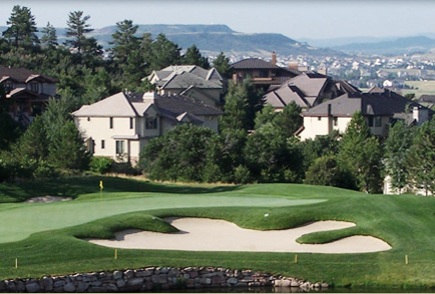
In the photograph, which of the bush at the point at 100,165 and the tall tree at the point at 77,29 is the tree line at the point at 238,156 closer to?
the bush at the point at 100,165

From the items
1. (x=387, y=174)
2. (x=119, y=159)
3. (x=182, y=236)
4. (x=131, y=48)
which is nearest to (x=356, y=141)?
(x=387, y=174)

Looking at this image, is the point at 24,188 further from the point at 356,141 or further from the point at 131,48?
the point at 131,48

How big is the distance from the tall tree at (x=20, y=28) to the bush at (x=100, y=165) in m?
46.0

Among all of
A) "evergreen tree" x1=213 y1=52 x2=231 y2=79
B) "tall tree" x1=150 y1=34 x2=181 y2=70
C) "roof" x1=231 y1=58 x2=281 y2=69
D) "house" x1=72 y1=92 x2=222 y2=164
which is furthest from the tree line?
"roof" x1=231 y1=58 x2=281 y2=69

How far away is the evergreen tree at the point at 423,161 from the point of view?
5462 centimetres

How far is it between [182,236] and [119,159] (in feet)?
118

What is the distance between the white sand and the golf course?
24 centimetres

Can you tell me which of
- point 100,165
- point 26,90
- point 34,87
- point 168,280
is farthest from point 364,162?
point 168,280

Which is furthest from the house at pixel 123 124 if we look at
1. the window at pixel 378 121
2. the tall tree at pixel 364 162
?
the window at pixel 378 121

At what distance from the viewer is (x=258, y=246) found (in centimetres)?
3181

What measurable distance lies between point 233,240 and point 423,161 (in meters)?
25.4

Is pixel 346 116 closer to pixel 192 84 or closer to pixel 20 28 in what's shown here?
pixel 192 84

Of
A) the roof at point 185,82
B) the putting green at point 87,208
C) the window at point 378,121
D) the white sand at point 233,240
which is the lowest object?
the white sand at point 233,240

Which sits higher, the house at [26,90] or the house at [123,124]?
the house at [26,90]
